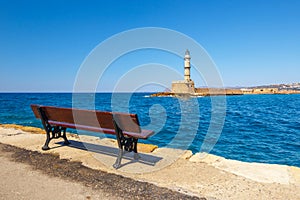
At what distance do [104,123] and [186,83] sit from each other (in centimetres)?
7108

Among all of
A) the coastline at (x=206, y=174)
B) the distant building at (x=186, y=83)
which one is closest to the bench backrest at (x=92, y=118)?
the coastline at (x=206, y=174)

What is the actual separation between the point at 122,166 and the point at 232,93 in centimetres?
13141

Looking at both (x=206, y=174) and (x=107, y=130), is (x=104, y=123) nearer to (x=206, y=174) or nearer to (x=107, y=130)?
(x=107, y=130)

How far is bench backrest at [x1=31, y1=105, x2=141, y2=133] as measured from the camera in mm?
5014

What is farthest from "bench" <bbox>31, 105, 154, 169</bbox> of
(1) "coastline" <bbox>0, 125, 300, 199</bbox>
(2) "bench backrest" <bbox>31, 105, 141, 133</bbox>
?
(1) "coastline" <bbox>0, 125, 300, 199</bbox>

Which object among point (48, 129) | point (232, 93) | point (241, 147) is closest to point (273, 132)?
point (241, 147)

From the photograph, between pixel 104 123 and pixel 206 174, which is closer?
pixel 206 174

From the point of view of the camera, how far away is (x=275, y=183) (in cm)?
439

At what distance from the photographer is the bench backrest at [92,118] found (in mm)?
5014

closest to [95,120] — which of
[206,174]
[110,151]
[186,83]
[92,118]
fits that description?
[92,118]

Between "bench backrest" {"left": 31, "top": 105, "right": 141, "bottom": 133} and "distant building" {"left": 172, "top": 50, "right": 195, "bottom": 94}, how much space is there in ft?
220

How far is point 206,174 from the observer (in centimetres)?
480

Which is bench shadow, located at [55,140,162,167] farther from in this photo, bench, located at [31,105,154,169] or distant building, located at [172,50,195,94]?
distant building, located at [172,50,195,94]

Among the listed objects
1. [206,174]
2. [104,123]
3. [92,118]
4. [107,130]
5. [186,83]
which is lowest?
[206,174]
